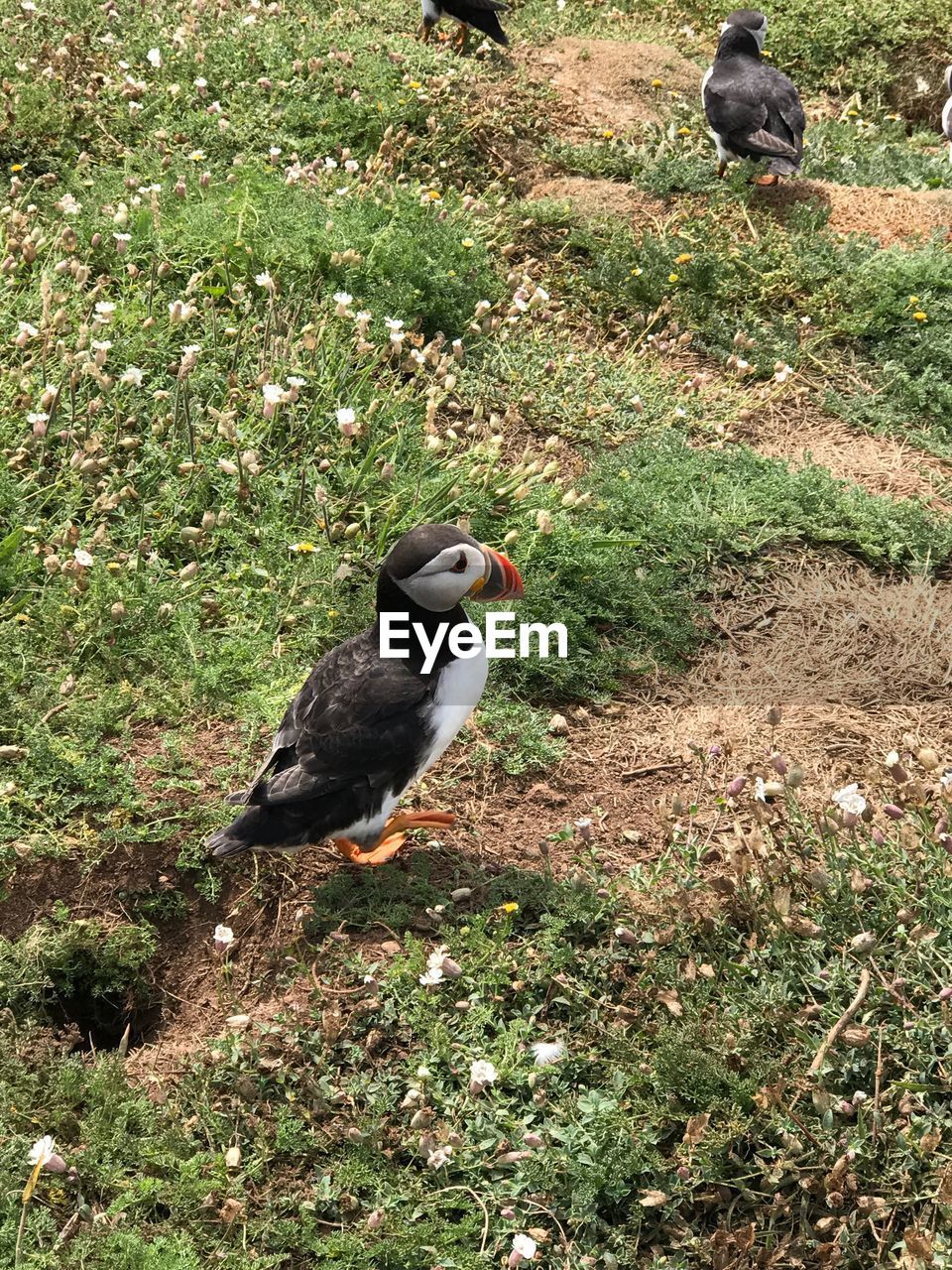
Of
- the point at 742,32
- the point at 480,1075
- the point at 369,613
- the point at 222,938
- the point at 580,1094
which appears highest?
the point at 742,32

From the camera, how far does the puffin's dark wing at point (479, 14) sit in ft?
31.5

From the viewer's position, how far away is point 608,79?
9898 millimetres

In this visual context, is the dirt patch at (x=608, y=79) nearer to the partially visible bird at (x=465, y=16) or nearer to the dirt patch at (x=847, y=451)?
the partially visible bird at (x=465, y=16)

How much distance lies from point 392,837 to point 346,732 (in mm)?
514

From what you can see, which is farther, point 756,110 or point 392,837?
point 756,110

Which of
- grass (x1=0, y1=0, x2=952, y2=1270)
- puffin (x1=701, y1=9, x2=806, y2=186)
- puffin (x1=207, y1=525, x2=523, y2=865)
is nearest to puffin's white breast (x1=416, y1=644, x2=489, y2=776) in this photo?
puffin (x1=207, y1=525, x2=523, y2=865)

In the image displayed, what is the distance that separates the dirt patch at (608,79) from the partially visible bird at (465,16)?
0.34 meters

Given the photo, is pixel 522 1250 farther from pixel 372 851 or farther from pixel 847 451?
pixel 847 451

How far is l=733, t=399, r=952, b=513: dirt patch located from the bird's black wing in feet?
10.1

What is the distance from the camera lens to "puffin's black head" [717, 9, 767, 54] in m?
9.30

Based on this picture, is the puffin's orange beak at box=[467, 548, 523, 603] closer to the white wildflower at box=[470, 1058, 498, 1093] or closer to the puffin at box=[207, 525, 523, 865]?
the puffin at box=[207, 525, 523, 865]

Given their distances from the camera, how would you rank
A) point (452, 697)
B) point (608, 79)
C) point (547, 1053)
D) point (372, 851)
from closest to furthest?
1. point (547, 1053)
2. point (452, 697)
3. point (372, 851)
4. point (608, 79)

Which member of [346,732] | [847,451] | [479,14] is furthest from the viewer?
[479,14]

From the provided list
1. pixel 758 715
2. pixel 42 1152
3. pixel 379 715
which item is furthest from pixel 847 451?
pixel 42 1152
